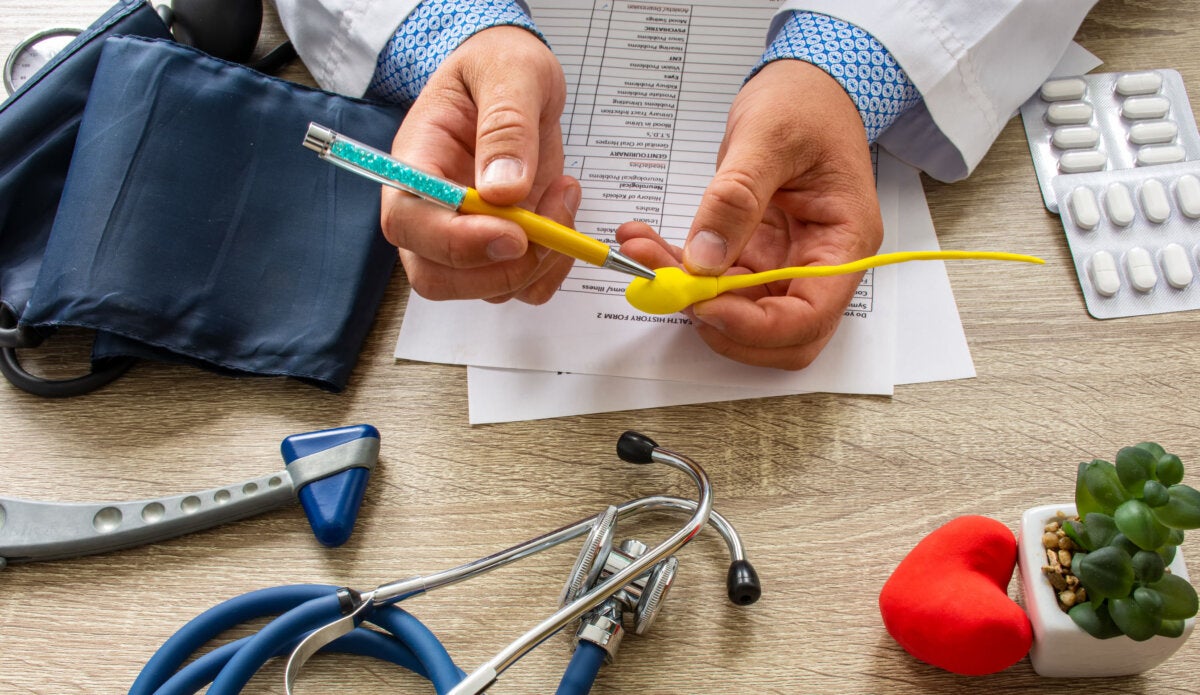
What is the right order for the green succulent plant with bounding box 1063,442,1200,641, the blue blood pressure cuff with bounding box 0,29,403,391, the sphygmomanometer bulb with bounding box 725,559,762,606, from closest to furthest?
the green succulent plant with bounding box 1063,442,1200,641, the sphygmomanometer bulb with bounding box 725,559,762,606, the blue blood pressure cuff with bounding box 0,29,403,391

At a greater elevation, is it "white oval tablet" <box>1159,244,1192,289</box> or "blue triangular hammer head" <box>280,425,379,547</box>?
"white oval tablet" <box>1159,244,1192,289</box>

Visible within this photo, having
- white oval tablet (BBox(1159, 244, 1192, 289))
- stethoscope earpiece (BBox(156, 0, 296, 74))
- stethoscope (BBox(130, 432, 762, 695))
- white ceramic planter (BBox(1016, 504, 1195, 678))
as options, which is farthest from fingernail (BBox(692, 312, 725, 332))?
stethoscope earpiece (BBox(156, 0, 296, 74))

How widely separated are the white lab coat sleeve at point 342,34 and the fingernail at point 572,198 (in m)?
0.21

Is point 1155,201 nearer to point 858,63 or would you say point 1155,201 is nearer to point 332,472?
point 858,63

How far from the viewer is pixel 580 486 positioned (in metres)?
0.56

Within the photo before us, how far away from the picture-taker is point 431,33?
68 centimetres

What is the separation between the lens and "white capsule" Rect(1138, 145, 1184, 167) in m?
0.64

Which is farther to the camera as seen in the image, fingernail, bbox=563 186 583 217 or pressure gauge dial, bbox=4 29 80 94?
pressure gauge dial, bbox=4 29 80 94

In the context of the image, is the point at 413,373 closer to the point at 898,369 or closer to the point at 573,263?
the point at 573,263

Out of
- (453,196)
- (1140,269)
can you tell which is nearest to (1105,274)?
(1140,269)

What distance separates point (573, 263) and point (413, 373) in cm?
14

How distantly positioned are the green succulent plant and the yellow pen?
0.91 ft

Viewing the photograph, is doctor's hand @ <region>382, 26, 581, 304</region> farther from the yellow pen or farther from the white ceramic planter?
the white ceramic planter

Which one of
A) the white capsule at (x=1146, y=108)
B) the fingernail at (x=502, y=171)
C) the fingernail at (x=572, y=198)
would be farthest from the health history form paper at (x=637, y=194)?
the white capsule at (x=1146, y=108)
